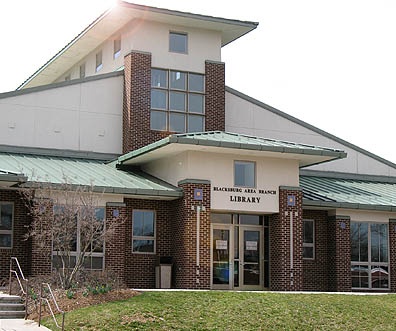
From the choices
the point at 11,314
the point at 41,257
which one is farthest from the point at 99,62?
the point at 11,314

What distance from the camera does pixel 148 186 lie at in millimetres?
28031

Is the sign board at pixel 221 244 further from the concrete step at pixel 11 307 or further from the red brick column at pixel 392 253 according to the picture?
the concrete step at pixel 11 307

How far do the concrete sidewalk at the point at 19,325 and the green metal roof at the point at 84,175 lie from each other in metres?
6.12

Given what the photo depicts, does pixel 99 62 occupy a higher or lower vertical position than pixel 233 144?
higher

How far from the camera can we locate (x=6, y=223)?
1065 inches

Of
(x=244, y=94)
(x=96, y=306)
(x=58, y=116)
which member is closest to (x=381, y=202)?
(x=244, y=94)

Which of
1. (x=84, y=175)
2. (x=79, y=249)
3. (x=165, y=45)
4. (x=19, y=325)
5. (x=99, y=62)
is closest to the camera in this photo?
(x=19, y=325)

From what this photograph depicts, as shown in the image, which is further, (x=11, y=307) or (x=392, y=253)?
(x=392, y=253)

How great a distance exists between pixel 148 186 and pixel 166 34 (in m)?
8.15

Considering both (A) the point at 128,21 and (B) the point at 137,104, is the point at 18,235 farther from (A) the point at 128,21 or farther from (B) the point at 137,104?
(A) the point at 128,21

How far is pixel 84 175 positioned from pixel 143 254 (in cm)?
359

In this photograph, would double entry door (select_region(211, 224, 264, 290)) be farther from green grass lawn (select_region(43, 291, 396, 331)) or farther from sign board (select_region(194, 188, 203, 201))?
green grass lawn (select_region(43, 291, 396, 331))

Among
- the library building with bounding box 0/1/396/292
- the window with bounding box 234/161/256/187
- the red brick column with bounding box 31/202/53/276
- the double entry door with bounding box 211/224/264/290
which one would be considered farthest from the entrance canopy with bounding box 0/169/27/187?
the window with bounding box 234/161/256/187

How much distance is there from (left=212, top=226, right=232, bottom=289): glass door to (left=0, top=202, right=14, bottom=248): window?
285 inches
